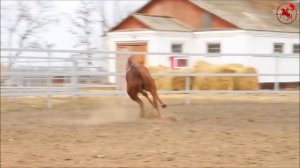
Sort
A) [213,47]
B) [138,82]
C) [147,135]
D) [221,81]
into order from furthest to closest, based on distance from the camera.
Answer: [213,47]
[221,81]
[147,135]
[138,82]

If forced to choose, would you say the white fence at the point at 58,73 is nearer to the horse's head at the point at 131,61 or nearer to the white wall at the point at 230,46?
the horse's head at the point at 131,61

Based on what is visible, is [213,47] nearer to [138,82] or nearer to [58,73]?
[58,73]

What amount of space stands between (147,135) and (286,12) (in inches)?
221

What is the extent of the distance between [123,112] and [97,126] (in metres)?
0.73

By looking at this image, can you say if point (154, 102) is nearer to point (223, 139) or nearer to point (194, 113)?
point (223, 139)

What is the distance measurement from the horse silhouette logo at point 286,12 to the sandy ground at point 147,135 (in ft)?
12.0

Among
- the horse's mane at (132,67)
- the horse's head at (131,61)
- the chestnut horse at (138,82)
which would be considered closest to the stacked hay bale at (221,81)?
the chestnut horse at (138,82)

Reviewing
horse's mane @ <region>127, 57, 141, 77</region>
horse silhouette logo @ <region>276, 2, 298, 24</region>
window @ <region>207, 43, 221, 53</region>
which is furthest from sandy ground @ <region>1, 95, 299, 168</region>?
window @ <region>207, 43, 221, 53</region>

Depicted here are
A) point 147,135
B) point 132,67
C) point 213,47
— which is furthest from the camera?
point 213,47

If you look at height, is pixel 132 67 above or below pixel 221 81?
above

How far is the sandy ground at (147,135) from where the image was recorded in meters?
5.68

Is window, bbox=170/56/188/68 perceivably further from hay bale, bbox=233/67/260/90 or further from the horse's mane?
hay bale, bbox=233/67/260/90

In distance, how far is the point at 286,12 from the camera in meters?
1.86

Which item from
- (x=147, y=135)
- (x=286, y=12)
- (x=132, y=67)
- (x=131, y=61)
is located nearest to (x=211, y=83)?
(x=147, y=135)
